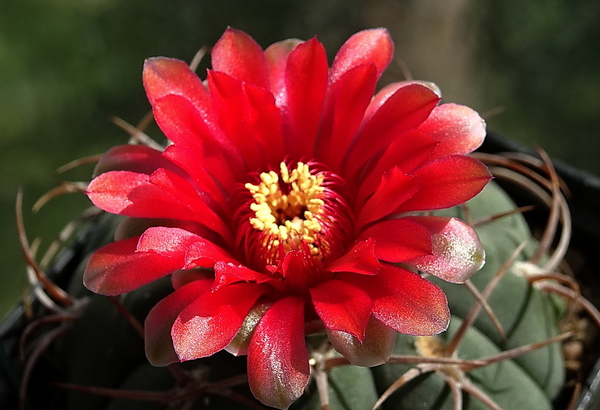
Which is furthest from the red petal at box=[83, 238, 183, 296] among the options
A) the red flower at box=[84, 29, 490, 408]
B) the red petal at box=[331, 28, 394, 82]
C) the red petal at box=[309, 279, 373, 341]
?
the red petal at box=[331, 28, 394, 82]

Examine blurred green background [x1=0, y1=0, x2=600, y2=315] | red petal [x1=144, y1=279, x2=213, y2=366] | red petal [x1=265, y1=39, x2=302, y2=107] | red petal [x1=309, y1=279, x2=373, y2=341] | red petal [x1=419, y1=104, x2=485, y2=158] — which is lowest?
blurred green background [x1=0, y1=0, x2=600, y2=315]

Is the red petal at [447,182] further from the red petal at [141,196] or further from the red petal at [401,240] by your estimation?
the red petal at [141,196]

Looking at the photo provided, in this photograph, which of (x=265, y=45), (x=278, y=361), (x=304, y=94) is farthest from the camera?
(x=265, y=45)

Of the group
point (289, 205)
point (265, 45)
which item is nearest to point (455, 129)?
point (289, 205)

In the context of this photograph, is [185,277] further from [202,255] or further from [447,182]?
[447,182]

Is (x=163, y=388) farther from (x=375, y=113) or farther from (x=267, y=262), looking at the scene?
(x=375, y=113)

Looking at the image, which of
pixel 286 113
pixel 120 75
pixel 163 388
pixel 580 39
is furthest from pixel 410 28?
pixel 163 388

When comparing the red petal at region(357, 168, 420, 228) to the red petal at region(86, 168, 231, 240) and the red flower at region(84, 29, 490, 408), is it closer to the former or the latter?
the red flower at region(84, 29, 490, 408)
